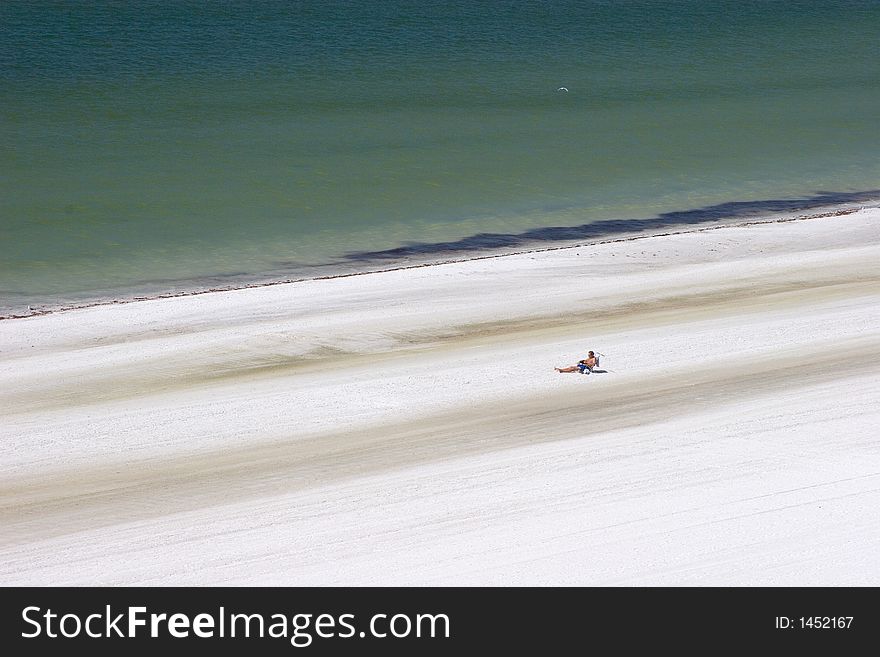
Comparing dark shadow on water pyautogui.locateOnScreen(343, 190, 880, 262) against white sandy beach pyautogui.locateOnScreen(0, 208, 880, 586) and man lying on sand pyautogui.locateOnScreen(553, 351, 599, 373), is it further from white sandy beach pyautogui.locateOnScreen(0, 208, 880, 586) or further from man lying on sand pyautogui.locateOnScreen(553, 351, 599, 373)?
man lying on sand pyautogui.locateOnScreen(553, 351, 599, 373)

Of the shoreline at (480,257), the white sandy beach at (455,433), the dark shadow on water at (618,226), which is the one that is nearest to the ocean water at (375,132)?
the dark shadow on water at (618,226)

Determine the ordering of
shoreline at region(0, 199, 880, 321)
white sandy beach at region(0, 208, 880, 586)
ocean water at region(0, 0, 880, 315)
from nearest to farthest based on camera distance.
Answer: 1. white sandy beach at region(0, 208, 880, 586)
2. shoreline at region(0, 199, 880, 321)
3. ocean water at region(0, 0, 880, 315)

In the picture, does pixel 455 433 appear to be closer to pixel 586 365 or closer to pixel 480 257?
pixel 586 365

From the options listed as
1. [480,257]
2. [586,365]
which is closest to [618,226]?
[480,257]

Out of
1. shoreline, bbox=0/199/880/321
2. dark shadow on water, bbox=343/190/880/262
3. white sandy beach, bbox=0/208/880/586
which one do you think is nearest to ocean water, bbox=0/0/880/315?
dark shadow on water, bbox=343/190/880/262
